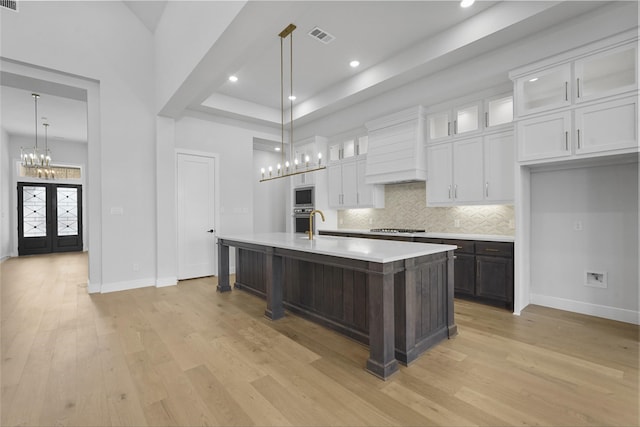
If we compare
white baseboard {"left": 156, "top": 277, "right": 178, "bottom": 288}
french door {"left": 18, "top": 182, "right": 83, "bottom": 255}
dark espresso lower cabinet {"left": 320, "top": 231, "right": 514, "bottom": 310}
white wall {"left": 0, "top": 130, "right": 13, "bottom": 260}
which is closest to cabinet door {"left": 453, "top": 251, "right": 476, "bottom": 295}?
dark espresso lower cabinet {"left": 320, "top": 231, "right": 514, "bottom": 310}

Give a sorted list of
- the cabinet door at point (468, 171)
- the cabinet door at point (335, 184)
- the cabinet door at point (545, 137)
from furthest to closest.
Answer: the cabinet door at point (335, 184)
the cabinet door at point (468, 171)
the cabinet door at point (545, 137)

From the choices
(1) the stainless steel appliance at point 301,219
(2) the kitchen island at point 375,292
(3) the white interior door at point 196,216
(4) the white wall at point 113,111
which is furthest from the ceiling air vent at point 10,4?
(1) the stainless steel appliance at point 301,219

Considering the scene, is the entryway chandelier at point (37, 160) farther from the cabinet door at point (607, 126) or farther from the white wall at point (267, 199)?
the cabinet door at point (607, 126)

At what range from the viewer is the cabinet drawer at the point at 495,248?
3.56 metres

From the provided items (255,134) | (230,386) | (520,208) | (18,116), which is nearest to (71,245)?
(18,116)

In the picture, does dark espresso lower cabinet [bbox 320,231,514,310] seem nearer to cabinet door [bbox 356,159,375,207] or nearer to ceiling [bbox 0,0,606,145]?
cabinet door [bbox 356,159,375,207]

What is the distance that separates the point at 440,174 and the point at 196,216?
427 centimetres

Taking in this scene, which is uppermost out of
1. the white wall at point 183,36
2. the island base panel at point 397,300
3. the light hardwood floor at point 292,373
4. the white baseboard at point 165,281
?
the white wall at point 183,36

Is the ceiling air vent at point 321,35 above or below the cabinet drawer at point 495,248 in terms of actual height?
above

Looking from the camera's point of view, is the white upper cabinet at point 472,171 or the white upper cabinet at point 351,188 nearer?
the white upper cabinet at point 472,171

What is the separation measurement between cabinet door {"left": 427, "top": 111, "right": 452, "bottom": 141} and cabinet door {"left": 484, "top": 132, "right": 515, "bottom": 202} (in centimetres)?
63

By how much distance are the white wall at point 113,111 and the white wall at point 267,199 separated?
3.10 metres

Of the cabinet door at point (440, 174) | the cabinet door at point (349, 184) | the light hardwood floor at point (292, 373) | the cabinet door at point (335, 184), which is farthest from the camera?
the cabinet door at point (335, 184)

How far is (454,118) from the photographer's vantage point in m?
4.33
